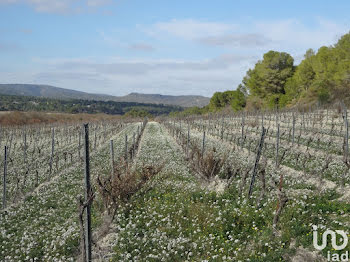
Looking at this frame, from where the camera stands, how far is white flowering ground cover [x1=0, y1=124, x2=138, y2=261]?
8336 millimetres

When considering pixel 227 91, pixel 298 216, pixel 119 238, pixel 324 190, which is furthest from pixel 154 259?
pixel 227 91

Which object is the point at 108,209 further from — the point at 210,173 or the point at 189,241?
the point at 210,173

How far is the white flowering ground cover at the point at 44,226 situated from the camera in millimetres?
8336

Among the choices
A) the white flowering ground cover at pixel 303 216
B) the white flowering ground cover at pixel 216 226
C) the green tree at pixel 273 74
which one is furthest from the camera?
the green tree at pixel 273 74

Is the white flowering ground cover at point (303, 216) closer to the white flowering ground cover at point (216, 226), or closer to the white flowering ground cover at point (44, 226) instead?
the white flowering ground cover at point (216, 226)

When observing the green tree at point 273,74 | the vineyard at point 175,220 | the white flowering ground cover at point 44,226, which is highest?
the green tree at point 273,74

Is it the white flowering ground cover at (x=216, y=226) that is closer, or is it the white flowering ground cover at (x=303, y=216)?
the white flowering ground cover at (x=303, y=216)

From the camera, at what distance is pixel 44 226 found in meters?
10.1

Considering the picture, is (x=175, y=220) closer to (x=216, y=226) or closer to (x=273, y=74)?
(x=216, y=226)

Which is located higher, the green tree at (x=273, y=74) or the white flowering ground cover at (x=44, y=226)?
the green tree at (x=273, y=74)

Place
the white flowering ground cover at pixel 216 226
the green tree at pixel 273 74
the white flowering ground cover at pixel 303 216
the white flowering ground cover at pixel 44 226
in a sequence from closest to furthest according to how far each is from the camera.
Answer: the white flowering ground cover at pixel 303 216 → the white flowering ground cover at pixel 216 226 → the white flowering ground cover at pixel 44 226 → the green tree at pixel 273 74

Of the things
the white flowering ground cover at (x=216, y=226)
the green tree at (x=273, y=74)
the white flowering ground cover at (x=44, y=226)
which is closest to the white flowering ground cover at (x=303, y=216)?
the white flowering ground cover at (x=216, y=226)

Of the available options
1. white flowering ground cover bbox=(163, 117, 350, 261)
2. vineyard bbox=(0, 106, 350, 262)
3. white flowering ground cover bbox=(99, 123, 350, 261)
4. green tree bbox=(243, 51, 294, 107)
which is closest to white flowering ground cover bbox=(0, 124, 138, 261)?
vineyard bbox=(0, 106, 350, 262)

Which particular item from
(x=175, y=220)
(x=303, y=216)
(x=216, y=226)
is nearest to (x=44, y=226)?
(x=175, y=220)
